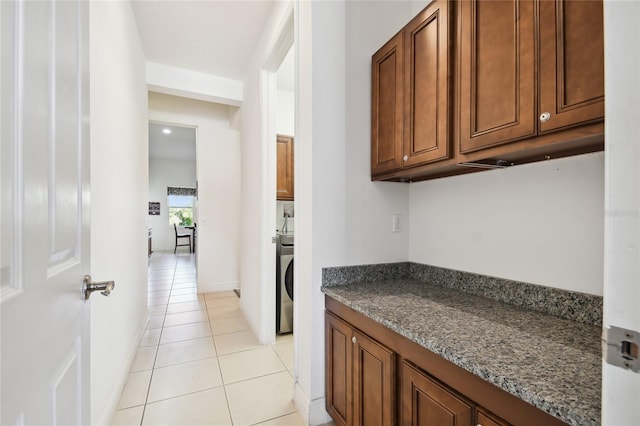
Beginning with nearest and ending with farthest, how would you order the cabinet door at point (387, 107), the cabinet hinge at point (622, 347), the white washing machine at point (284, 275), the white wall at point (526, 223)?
the cabinet hinge at point (622, 347) < the white wall at point (526, 223) < the cabinet door at point (387, 107) < the white washing machine at point (284, 275)

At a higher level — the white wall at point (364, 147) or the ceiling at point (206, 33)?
the ceiling at point (206, 33)

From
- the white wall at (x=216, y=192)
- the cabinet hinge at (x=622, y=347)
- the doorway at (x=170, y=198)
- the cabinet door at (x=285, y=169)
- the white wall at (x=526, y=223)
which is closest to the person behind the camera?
the cabinet hinge at (x=622, y=347)

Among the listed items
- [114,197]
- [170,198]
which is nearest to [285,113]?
[114,197]

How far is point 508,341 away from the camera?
2.94ft

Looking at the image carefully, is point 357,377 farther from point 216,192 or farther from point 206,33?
point 216,192

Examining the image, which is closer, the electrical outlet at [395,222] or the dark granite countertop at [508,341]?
the dark granite countertop at [508,341]

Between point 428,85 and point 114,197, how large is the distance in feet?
6.57

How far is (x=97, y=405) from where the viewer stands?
1457 mm

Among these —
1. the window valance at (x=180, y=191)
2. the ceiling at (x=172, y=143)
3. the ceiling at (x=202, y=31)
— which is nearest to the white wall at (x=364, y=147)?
the ceiling at (x=202, y=31)

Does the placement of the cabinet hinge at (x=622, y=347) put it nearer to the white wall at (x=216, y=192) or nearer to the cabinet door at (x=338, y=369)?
the cabinet door at (x=338, y=369)

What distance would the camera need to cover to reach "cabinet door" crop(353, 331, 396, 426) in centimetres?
112

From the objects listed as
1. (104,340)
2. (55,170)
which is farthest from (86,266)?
(104,340)

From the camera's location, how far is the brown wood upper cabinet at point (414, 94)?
126 centimetres

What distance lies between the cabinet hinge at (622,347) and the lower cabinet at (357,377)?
77 centimetres
